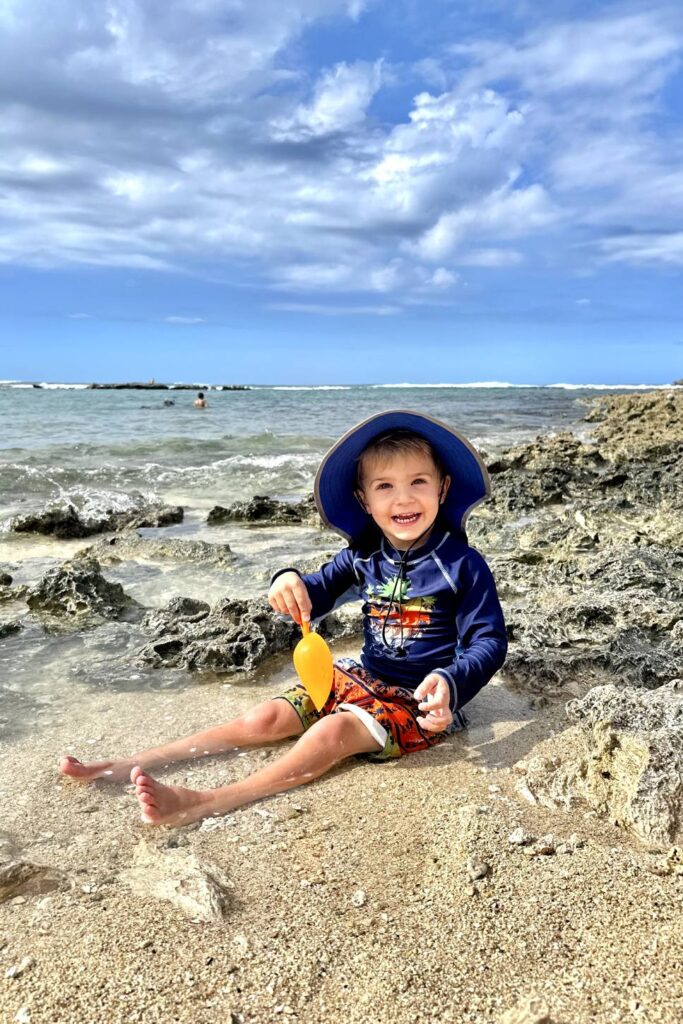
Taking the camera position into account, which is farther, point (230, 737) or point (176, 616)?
point (176, 616)

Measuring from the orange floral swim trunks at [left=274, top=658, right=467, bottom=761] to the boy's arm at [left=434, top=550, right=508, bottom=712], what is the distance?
261 millimetres

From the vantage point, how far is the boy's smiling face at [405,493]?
255 centimetres

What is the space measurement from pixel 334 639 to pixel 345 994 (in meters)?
2.23

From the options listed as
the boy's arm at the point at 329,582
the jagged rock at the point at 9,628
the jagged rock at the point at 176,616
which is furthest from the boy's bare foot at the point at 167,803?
the jagged rock at the point at 9,628

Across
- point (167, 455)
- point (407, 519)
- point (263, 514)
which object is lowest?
point (263, 514)

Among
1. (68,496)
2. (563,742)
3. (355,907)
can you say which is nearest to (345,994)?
(355,907)

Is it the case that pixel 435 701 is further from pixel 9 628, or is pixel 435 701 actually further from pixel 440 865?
pixel 9 628

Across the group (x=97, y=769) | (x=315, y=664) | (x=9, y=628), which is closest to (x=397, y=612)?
(x=315, y=664)

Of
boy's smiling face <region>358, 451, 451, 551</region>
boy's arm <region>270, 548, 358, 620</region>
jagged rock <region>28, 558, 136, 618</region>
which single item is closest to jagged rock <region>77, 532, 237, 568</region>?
jagged rock <region>28, 558, 136, 618</region>

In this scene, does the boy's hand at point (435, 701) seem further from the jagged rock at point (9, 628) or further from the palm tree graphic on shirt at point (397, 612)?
the jagged rock at point (9, 628)

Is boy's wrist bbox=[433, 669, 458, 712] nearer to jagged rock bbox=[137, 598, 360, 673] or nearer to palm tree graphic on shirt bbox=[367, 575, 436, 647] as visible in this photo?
palm tree graphic on shirt bbox=[367, 575, 436, 647]

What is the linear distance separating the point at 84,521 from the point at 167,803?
16.1 ft

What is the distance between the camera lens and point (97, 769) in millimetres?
2318

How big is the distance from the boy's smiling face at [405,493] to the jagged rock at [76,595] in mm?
2073
